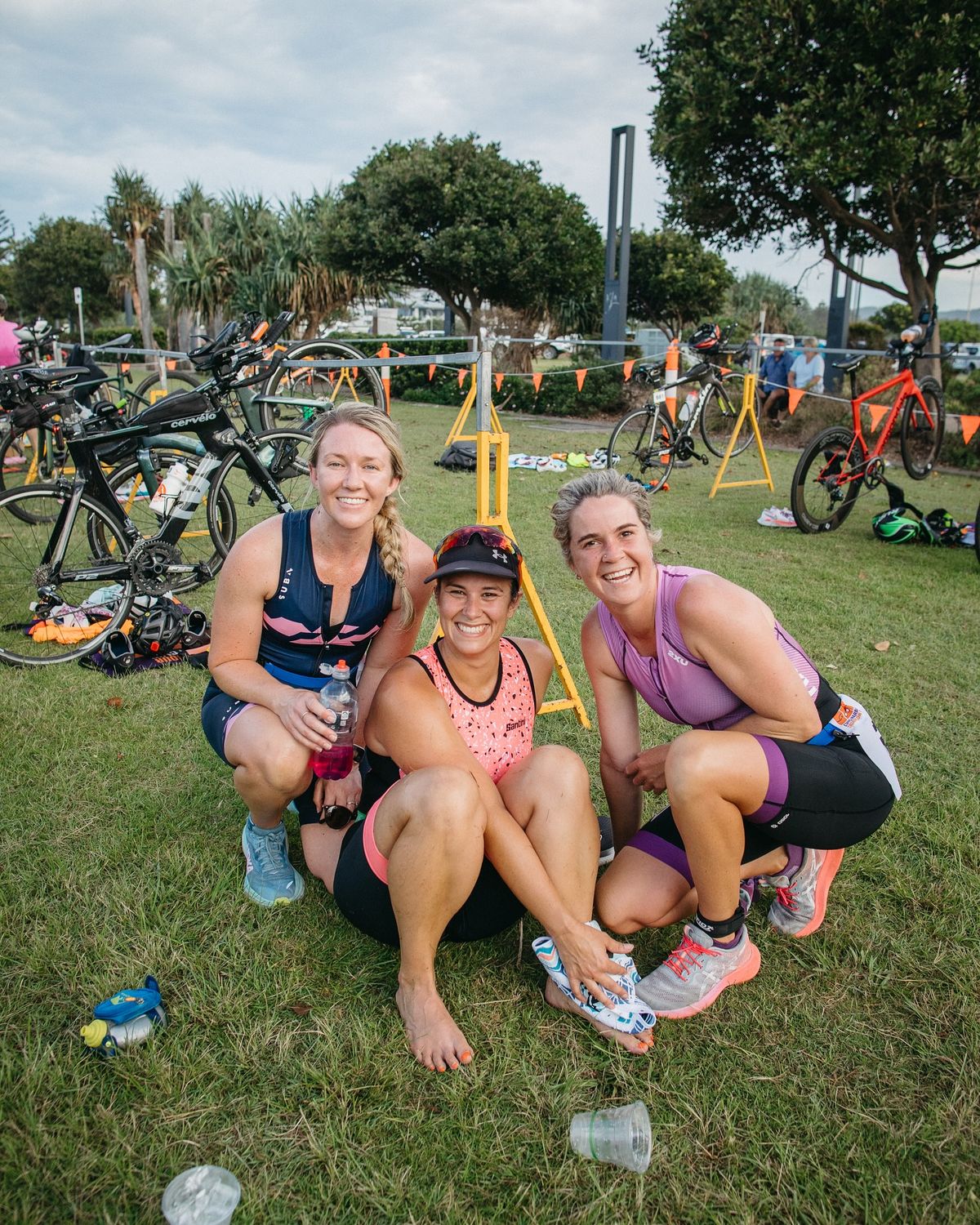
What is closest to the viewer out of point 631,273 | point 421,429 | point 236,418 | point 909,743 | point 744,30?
point 909,743

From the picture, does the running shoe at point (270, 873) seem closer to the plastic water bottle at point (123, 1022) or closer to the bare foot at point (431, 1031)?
the plastic water bottle at point (123, 1022)

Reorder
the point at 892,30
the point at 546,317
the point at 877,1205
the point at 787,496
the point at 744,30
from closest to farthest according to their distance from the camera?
1. the point at 877,1205
2. the point at 787,496
3. the point at 892,30
4. the point at 744,30
5. the point at 546,317

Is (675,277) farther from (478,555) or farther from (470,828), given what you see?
(470,828)

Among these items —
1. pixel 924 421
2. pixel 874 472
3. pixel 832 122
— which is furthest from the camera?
pixel 832 122

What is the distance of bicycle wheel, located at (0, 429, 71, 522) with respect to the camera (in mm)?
7211

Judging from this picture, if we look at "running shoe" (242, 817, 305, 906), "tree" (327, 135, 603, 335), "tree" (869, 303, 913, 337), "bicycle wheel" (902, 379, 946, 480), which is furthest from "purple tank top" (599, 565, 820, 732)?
"tree" (869, 303, 913, 337)

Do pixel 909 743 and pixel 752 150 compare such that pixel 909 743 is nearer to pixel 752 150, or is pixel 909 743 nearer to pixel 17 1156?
pixel 17 1156

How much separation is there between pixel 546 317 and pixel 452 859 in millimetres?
21553

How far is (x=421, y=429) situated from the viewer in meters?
14.5

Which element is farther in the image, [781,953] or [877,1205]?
[781,953]

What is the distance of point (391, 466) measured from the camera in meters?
2.49

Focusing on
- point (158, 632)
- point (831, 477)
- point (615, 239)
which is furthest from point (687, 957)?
point (615, 239)

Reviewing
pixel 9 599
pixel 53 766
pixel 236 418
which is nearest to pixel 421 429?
pixel 236 418

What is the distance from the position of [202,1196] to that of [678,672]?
1583 mm
